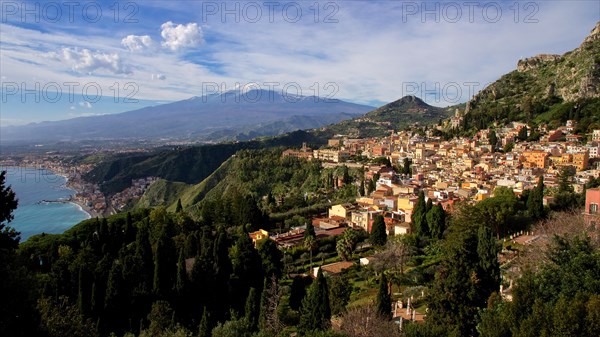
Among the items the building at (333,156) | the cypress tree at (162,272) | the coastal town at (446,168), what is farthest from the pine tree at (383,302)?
the building at (333,156)

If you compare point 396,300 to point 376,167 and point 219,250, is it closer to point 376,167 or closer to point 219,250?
point 219,250

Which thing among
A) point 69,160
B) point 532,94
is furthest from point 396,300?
point 69,160

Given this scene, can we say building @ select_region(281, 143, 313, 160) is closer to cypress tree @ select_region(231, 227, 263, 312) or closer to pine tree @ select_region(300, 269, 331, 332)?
cypress tree @ select_region(231, 227, 263, 312)

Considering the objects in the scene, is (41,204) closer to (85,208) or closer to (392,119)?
(85,208)

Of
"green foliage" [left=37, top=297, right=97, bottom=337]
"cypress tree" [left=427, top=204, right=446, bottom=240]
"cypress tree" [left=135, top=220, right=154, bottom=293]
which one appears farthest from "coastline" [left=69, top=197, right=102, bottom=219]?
"green foliage" [left=37, top=297, right=97, bottom=337]

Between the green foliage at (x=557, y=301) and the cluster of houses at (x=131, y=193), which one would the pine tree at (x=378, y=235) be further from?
the cluster of houses at (x=131, y=193)

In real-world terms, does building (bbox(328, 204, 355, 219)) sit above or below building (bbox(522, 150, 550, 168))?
below
